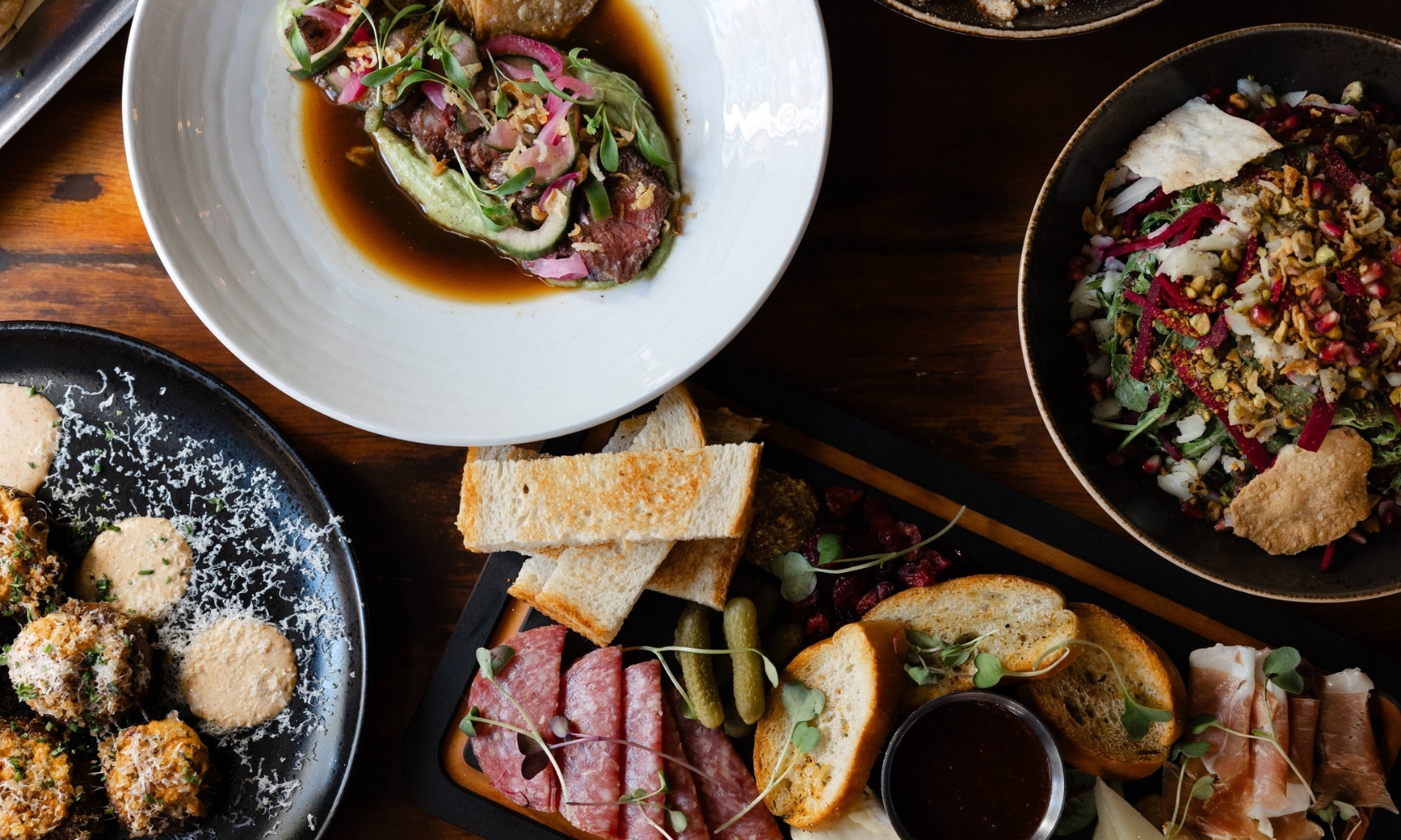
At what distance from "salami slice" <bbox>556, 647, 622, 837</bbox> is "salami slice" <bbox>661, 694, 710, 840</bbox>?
4.8 inches

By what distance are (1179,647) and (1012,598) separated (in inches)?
20.3

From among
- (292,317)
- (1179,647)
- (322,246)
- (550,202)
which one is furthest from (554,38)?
(1179,647)

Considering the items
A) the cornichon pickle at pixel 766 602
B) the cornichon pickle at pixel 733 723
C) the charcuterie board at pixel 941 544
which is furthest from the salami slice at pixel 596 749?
the cornichon pickle at pixel 766 602

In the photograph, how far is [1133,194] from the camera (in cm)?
222

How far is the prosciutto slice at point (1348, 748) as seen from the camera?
2.34 meters

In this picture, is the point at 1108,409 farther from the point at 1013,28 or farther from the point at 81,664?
the point at 81,664

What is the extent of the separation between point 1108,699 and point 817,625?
2.52 ft

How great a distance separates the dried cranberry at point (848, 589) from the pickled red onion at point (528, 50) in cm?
153

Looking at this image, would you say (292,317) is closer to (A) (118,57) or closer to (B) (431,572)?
(B) (431,572)

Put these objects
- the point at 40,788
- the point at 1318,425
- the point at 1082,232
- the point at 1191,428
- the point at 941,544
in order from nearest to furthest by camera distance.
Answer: the point at 1318,425
the point at 1191,428
the point at 1082,232
the point at 40,788
the point at 941,544

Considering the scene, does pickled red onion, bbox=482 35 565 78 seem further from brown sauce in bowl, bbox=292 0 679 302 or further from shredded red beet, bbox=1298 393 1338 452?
shredded red beet, bbox=1298 393 1338 452

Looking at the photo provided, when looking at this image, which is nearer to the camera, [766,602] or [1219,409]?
[1219,409]

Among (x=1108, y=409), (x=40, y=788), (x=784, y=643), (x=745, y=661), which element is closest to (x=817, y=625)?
(x=784, y=643)

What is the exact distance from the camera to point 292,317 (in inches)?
92.4
